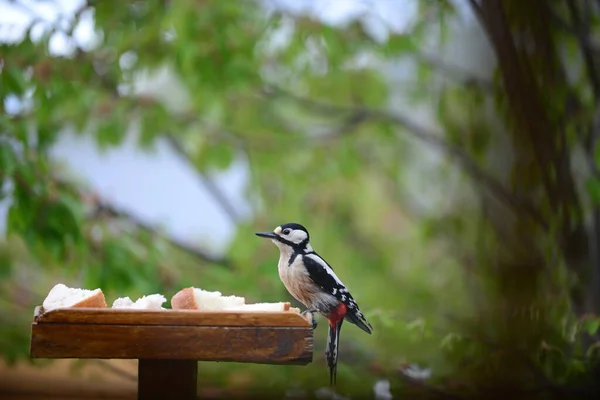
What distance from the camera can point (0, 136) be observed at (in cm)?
162

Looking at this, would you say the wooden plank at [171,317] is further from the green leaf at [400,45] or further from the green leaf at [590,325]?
the green leaf at [400,45]

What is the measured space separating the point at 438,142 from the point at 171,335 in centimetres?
143

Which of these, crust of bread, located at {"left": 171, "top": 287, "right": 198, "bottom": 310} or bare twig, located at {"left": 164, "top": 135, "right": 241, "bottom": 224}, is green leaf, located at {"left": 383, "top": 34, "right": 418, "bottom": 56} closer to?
bare twig, located at {"left": 164, "top": 135, "right": 241, "bottom": 224}

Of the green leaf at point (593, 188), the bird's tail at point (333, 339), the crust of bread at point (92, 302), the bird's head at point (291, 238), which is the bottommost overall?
the bird's tail at point (333, 339)

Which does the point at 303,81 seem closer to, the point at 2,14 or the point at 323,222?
the point at 323,222

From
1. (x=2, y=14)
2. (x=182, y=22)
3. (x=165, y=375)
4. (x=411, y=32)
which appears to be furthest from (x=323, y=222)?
(x=165, y=375)

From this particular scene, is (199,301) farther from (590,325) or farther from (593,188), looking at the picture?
(593,188)

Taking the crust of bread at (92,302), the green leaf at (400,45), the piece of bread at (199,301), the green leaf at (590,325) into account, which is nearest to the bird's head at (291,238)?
the piece of bread at (199,301)

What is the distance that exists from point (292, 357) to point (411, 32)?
4.98 ft

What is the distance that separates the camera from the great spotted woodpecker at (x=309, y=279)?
3.08 ft

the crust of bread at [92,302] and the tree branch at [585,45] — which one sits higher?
the tree branch at [585,45]

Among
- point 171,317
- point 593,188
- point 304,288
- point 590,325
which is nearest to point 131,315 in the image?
point 171,317

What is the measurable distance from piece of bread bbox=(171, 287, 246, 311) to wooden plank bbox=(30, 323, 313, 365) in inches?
4.1

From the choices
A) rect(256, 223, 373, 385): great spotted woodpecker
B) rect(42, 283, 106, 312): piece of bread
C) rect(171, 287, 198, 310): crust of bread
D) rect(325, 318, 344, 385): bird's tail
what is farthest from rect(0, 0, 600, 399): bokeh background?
rect(42, 283, 106, 312): piece of bread
